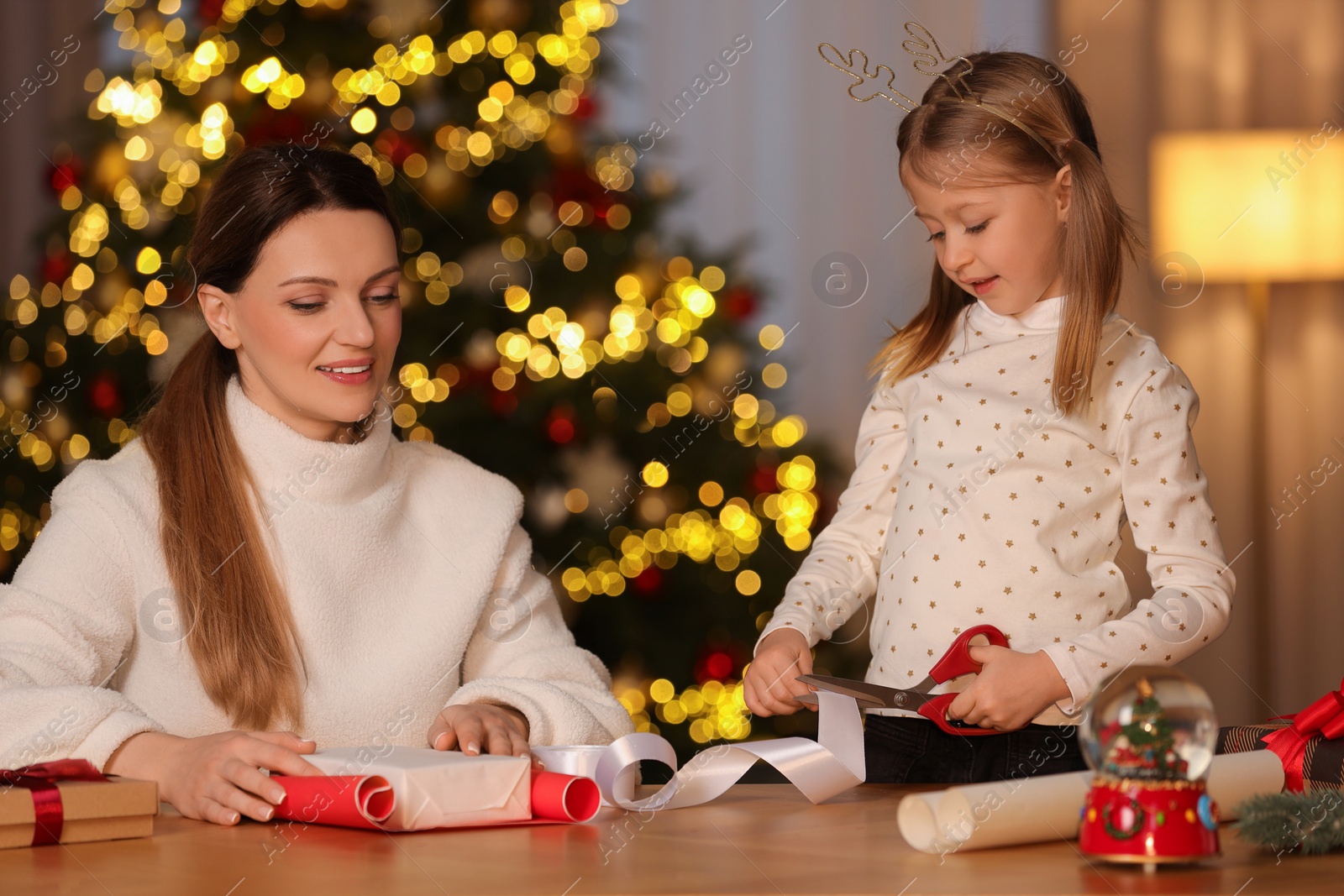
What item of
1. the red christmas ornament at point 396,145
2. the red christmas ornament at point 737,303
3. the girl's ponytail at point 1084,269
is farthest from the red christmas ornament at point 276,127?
the girl's ponytail at point 1084,269

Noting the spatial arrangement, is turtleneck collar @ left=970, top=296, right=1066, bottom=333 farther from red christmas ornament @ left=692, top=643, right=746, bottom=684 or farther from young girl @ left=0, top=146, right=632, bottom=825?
red christmas ornament @ left=692, top=643, right=746, bottom=684

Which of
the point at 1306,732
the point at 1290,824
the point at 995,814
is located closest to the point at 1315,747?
the point at 1306,732

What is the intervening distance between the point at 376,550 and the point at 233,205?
1.29 ft

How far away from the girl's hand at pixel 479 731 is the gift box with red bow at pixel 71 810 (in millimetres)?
306

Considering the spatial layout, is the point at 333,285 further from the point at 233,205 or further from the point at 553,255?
the point at 553,255

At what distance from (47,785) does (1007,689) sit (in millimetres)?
719

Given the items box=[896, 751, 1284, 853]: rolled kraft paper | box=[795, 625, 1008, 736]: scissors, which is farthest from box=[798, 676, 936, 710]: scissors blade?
box=[896, 751, 1284, 853]: rolled kraft paper

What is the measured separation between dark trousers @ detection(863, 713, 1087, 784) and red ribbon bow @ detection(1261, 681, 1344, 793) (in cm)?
29

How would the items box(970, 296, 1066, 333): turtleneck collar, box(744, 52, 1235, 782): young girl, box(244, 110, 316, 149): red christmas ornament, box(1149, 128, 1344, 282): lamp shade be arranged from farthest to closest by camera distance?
1. box(1149, 128, 1344, 282): lamp shade
2. box(244, 110, 316, 149): red christmas ornament
3. box(970, 296, 1066, 333): turtleneck collar
4. box(744, 52, 1235, 782): young girl

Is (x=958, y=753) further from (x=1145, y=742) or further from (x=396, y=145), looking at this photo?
(x=396, y=145)

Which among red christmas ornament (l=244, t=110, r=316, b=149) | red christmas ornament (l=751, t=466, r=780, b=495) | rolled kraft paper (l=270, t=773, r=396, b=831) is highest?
red christmas ornament (l=244, t=110, r=316, b=149)

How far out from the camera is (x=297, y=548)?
4.49ft

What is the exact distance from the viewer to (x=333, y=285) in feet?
4.49

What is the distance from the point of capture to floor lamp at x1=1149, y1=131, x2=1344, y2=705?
10.2ft
